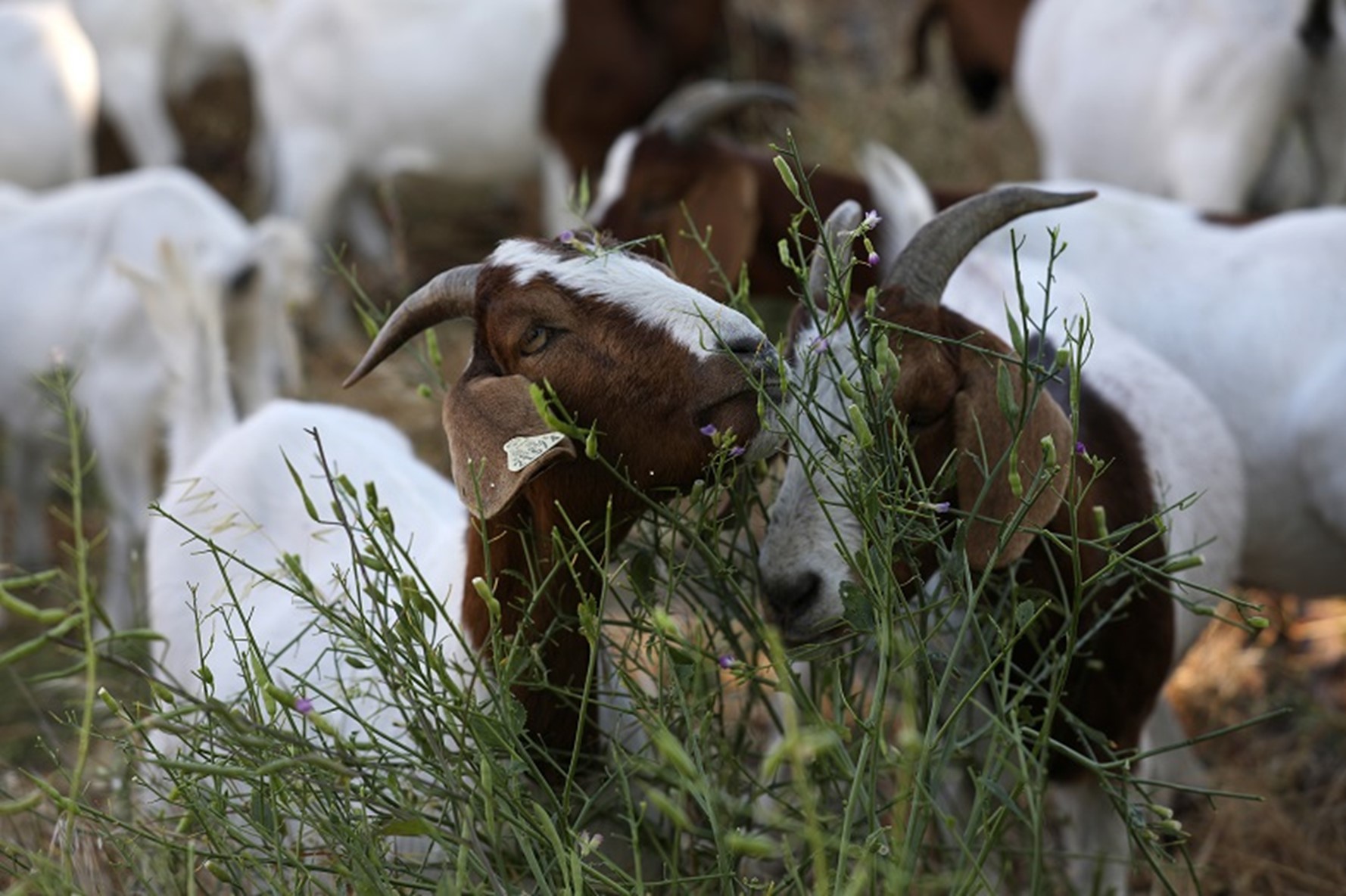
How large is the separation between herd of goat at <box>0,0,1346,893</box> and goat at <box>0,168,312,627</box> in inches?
0.5

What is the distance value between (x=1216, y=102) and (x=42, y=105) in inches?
210

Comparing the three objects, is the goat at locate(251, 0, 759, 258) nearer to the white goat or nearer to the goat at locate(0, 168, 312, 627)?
the white goat

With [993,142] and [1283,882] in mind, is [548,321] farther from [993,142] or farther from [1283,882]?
[993,142]

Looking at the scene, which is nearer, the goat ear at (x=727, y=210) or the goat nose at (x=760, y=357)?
the goat nose at (x=760, y=357)

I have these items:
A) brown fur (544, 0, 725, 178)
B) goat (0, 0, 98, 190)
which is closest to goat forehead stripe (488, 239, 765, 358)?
brown fur (544, 0, 725, 178)

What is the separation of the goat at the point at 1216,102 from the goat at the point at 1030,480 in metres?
1.81

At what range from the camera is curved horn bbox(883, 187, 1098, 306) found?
2.82m

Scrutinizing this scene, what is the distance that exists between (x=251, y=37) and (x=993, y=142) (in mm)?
3646

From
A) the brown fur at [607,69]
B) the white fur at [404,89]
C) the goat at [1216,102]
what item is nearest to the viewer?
the goat at [1216,102]

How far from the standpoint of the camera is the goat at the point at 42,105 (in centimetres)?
793

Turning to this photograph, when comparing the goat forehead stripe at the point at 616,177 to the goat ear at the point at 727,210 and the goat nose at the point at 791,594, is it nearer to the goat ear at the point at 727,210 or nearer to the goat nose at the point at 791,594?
the goat ear at the point at 727,210

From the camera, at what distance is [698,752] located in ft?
6.95

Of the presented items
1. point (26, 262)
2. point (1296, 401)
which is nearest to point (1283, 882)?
point (1296, 401)

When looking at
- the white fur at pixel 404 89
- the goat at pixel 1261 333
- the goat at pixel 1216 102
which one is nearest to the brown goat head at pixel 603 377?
the goat at pixel 1261 333
